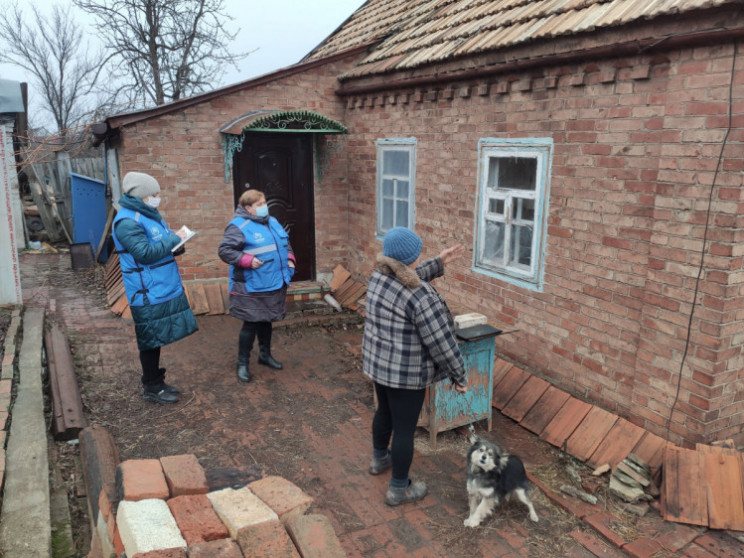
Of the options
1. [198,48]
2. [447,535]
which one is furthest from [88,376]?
[198,48]

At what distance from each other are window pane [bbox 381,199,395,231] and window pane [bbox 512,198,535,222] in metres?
2.41

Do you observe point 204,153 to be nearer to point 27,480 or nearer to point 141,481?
point 27,480

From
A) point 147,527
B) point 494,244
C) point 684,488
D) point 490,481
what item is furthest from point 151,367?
point 684,488

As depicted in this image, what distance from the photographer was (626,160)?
4250mm

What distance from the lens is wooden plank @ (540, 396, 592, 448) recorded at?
4641 mm

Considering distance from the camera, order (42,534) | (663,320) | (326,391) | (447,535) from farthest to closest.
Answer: (326,391), (663,320), (447,535), (42,534)

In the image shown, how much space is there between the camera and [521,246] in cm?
549

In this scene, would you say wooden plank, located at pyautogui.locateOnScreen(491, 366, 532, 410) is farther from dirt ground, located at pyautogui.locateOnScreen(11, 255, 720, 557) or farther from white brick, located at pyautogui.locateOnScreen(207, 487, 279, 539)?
white brick, located at pyautogui.locateOnScreen(207, 487, 279, 539)

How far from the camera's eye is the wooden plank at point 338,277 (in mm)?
8758

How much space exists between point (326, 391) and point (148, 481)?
122 inches

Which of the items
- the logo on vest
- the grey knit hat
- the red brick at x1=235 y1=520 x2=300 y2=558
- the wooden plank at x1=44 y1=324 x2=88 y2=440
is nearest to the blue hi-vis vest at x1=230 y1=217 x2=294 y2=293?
the logo on vest

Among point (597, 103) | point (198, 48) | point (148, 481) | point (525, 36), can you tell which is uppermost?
point (198, 48)

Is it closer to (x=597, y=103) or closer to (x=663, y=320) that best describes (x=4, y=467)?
(x=663, y=320)

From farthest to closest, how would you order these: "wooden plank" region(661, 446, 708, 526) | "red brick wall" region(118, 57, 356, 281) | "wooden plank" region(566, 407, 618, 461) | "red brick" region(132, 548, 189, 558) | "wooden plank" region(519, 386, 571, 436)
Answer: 1. "red brick wall" region(118, 57, 356, 281)
2. "wooden plank" region(519, 386, 571, 436)
3. "wooden plank" region(566, 407, 618, 461)
4. "wooden plank" region(661, 446, 708, 526)
5. "red brick" region(132, 548, 189, 558)
